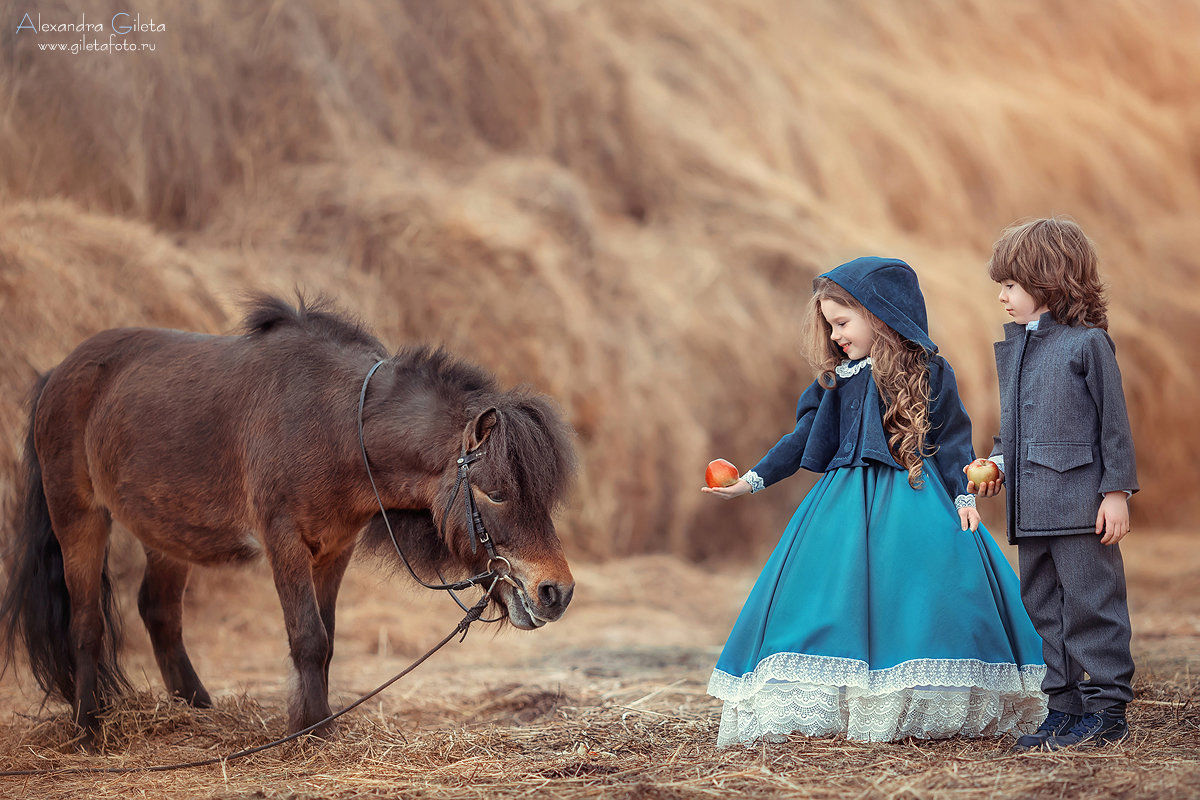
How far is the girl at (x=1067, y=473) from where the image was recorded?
3.23m

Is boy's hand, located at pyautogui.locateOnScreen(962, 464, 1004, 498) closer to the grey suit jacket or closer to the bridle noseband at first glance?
the grey suit jacket

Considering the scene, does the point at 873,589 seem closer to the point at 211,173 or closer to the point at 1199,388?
the point at 211,173

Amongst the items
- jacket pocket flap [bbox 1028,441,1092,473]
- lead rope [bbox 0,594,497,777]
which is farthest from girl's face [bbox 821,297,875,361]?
lead rope [bbox 0,594,497,777]

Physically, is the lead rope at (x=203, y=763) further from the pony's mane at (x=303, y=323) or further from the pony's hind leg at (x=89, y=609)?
the pony's mane at (x=303, y=323)

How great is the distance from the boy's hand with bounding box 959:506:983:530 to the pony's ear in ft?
5.17

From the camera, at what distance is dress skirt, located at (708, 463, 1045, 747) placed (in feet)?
10.8

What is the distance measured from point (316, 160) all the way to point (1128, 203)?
8.50 m

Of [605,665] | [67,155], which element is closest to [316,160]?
[67,155]

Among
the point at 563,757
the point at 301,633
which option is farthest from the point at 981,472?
the point at 301,633

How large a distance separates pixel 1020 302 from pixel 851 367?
59 centimetres

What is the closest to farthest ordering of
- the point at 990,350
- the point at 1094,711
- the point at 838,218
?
the point at 1094,711 < the point at 990,350 < the point at 838,218

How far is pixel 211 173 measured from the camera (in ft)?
24.5

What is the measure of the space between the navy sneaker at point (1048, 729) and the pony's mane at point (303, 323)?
107 inches

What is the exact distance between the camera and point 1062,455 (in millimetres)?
3301
